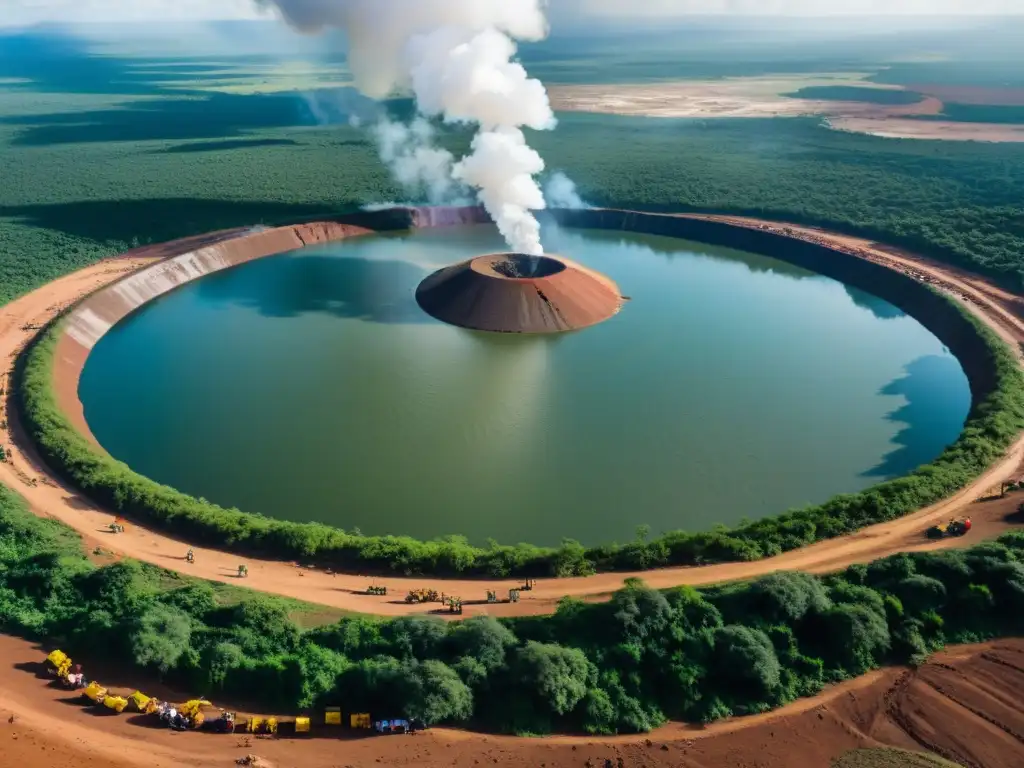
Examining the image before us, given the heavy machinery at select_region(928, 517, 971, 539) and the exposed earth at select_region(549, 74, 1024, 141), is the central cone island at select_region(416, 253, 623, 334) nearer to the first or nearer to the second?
the heavy machinery at select_region(928, 517, 971, 539)

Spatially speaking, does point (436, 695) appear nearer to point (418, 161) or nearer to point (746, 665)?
point (746, 665)

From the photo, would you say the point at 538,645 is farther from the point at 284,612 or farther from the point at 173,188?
the point at 173,188

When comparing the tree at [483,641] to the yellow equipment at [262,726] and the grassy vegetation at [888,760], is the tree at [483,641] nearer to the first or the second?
the yellow equipment at [262,726]

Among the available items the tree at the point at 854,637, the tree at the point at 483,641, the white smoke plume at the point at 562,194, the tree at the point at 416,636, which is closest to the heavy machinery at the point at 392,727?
the tree at the point at 416,636

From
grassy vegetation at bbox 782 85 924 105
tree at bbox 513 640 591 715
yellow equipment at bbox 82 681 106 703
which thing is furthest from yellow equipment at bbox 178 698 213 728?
grassy vegetation at bbox 782 85 924 105

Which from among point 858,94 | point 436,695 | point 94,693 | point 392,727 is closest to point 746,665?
point 436,695
